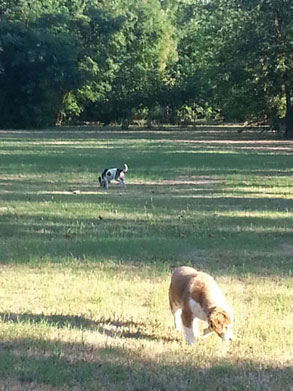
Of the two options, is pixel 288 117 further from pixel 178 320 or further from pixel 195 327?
pixel 195 327

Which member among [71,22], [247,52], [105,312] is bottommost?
[105,312]

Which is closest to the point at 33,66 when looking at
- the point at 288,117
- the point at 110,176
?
the point at 288,117

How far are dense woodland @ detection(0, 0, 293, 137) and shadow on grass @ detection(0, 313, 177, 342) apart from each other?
3806cm

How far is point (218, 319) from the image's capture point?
5598 millimetres

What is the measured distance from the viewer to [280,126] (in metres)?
49.4

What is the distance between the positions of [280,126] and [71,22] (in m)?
22.9

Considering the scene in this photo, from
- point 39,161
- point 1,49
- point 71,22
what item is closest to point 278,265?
point 39,161

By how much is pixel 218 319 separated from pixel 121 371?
868 millimetres

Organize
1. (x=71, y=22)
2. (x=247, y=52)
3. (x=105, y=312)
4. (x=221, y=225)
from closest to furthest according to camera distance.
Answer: (x=105, y=312)
(x=221, y=225)
(x=247, y=52)
(x=71, y=22)

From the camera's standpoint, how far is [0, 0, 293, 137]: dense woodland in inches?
1752

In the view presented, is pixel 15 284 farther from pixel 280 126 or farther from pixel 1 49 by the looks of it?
pixel 1 49

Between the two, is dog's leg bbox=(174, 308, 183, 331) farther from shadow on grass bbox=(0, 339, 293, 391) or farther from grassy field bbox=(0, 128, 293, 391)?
shadow on grass bbox=(0, 339, 293, 391)

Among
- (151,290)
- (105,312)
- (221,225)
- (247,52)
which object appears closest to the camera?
(105,312)

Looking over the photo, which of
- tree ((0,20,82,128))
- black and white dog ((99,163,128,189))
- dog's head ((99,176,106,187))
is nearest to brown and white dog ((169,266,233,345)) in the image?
black and white dog ((99,163,128,189))
